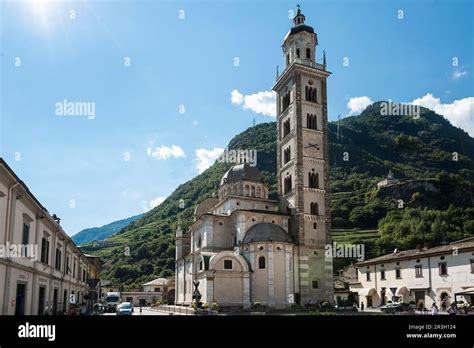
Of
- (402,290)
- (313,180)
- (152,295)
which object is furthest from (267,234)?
(152,295)

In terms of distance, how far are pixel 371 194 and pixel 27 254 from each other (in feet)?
428

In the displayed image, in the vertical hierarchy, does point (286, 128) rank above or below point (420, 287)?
above

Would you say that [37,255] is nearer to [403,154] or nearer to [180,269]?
[180,269]

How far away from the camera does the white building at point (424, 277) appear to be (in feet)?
136

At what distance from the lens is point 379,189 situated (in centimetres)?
14275

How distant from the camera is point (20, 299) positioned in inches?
944

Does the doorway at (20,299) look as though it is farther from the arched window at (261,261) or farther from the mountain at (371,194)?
the mountain at (371,194)

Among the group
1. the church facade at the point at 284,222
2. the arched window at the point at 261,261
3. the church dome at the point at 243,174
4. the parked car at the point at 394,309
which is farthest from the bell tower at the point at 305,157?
the parked car at the point at 394,309

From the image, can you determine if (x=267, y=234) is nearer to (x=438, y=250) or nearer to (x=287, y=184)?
(x=287, y=184)

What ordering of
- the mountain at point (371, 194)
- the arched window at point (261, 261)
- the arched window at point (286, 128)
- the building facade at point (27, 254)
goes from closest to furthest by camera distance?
the building facade at point (27, 254)
the arched window at point (261, 261)
the arched window at point (286, 128)
the mountain at point (371, 194)

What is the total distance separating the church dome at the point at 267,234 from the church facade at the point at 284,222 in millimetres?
→ 69

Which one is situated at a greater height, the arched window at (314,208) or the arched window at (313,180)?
the arched window at (313,180)

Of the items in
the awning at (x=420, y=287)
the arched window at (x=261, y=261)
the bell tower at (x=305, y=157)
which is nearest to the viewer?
the awning at (x=420, y=287)
